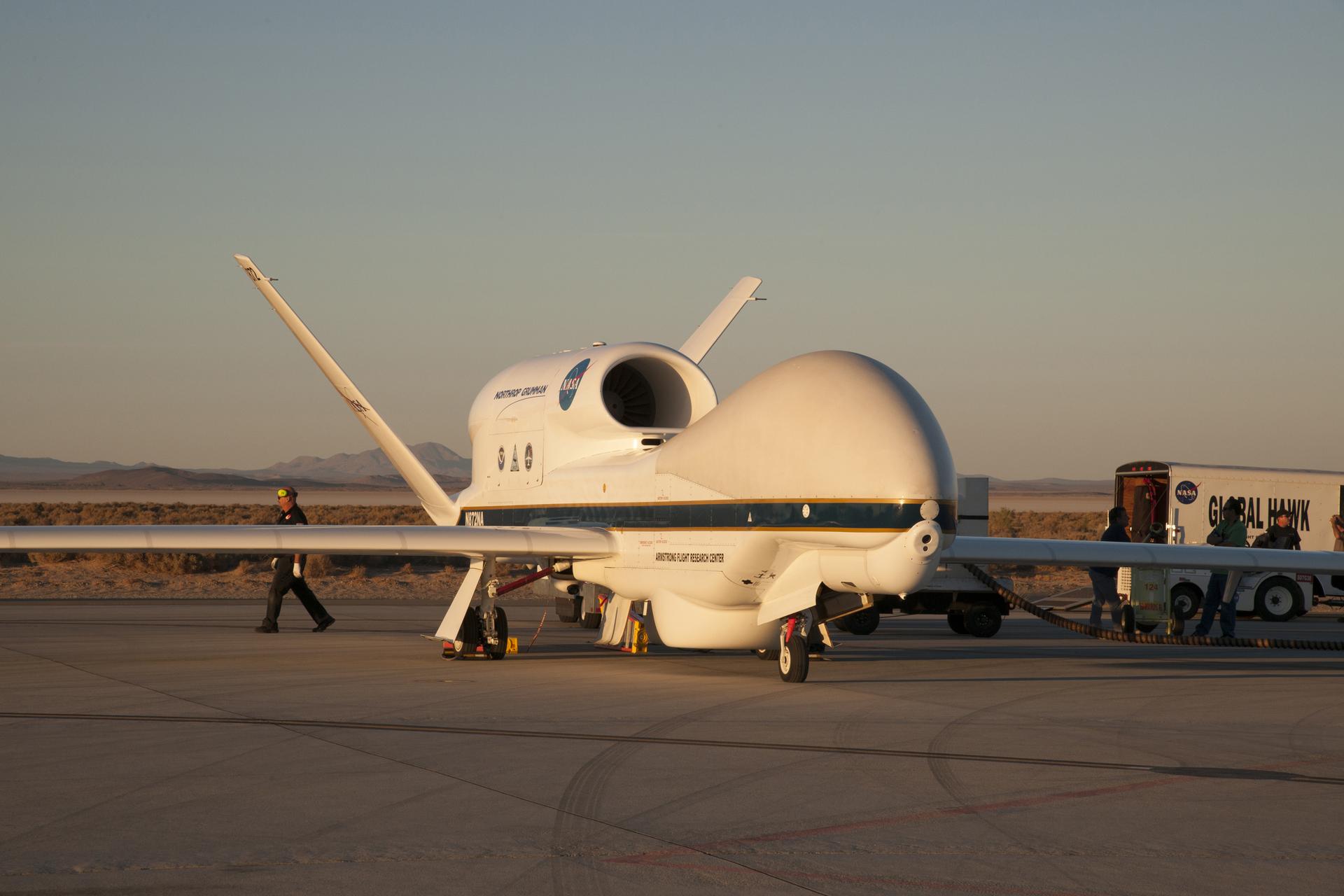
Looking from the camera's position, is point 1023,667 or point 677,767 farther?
point 1023,667

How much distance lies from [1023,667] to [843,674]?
2.85 metres

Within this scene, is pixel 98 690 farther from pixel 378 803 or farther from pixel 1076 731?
pixel 1076 731

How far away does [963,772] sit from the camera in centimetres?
941

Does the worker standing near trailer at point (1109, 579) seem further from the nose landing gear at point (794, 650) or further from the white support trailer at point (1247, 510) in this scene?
the nose landing gear at point (794, 650)

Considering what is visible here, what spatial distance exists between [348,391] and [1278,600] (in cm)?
2010

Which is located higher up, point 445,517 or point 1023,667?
point 445,517

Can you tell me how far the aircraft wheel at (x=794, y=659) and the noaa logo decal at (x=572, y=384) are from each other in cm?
645

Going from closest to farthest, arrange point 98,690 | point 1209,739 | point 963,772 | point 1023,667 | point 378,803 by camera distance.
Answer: point 378,803, point 963,772, point 1209,739, point 98,690, point 1023,667

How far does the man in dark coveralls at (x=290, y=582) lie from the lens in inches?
805

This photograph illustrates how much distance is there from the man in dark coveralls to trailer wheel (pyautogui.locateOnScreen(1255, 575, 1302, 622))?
19.8 meters

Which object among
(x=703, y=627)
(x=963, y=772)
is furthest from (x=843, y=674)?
(x=963, y=772)

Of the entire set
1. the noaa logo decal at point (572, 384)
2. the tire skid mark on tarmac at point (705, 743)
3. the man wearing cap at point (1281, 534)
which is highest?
the noaa logo decal at point (572, 384)

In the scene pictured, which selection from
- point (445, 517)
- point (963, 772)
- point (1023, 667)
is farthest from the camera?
point (445, 517)

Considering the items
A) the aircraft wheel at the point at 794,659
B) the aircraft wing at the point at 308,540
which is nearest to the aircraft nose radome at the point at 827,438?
the aircraft wheel at the point at 794,659
